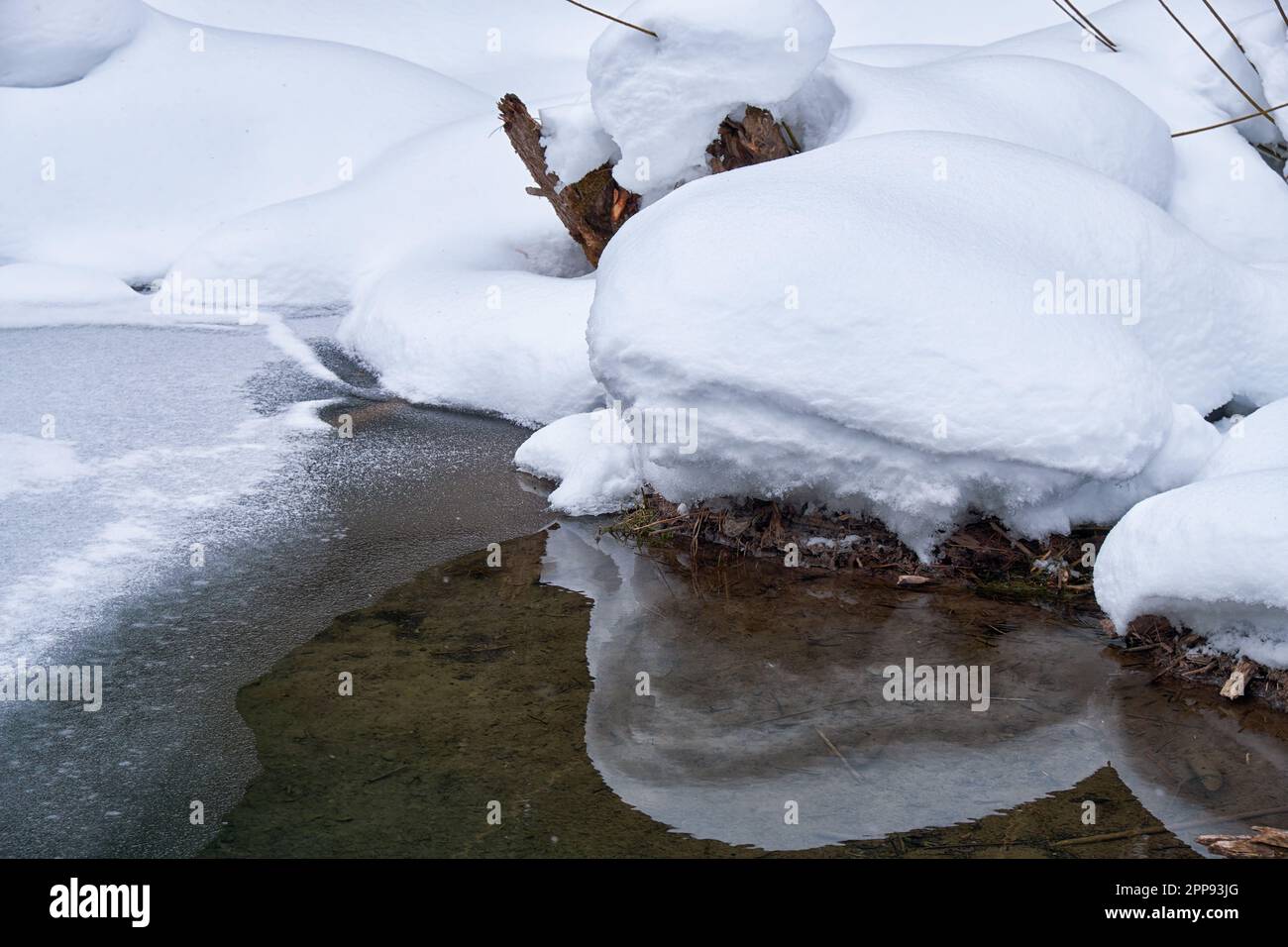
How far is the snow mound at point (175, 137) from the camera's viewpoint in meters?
9.33

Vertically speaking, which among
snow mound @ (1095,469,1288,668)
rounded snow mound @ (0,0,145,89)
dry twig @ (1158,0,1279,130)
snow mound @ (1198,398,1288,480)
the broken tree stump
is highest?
rounded snow mound @ (0,0,145,89)

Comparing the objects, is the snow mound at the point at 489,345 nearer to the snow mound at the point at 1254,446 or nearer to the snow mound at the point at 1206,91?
the snow mound at the point at 1254,446

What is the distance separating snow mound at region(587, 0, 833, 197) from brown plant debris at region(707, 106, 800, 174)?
2.3 inches

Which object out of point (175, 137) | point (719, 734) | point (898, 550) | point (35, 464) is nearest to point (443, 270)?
point (35, 464)

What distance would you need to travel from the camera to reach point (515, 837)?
2.86m

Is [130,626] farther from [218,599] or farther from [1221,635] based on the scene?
[1221,635]

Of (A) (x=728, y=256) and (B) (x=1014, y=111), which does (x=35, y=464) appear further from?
(B) (x=1014, y=111)

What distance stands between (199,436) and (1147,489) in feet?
13.8

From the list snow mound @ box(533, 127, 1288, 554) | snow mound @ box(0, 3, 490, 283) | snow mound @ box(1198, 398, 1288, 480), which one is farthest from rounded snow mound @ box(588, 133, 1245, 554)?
snow mound @ box(0, 3, 490, 283)

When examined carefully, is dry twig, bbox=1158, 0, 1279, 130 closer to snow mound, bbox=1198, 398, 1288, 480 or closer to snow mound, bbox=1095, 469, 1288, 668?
snow mound, bbox=1198, 398, 1288, 480

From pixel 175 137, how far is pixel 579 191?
15.9 ft

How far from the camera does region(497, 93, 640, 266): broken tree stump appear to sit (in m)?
6.72

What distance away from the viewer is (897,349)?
13.7ft

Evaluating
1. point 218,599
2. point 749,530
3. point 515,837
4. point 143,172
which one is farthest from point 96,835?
point 143,172
